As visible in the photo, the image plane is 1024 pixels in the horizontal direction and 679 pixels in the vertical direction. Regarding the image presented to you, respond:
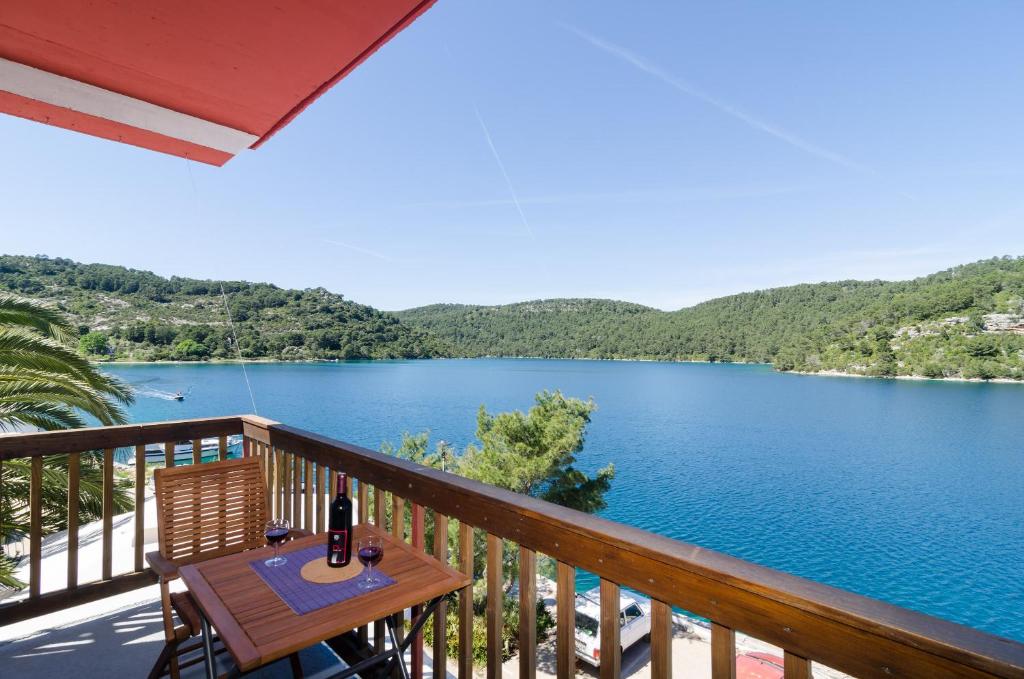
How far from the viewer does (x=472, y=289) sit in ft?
220

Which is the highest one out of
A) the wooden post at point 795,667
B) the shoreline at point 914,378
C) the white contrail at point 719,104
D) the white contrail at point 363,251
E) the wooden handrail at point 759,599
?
the white contrail at point 719,104

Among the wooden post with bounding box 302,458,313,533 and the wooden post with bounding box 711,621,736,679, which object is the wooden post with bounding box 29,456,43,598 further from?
the wooden post with bounding box 711,621,736,679

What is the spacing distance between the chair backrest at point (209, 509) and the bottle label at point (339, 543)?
0.89 metres

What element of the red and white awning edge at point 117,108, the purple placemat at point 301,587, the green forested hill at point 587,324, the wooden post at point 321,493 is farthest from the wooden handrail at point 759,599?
the green forested hill at point 587,324

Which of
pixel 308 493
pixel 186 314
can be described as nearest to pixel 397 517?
pixel 308 493

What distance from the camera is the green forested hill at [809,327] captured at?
44375mm

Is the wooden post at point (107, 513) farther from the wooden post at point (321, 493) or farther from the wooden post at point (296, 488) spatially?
the wooden post at point (321, 493)

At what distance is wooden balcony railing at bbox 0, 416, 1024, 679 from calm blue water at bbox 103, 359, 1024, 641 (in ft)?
69.6

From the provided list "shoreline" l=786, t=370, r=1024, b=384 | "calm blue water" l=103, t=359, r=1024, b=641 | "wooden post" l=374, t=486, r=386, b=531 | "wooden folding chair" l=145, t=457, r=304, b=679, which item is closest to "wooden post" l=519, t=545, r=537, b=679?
"wooden post" l=374, t=486, r=386, b=531

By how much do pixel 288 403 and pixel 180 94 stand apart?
140 feet

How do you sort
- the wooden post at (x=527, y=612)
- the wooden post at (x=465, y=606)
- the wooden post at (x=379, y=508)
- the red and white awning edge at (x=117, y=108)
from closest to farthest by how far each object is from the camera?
the wooden post at (x=527, y=612)
the wooden post at (x=465, y=606)
the red and white awning edge at (x=117, y=108)
the wooden post at (x=379, y=508)

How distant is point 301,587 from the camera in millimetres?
1440

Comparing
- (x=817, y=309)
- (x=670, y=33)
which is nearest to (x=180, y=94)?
(x=670, y=33)

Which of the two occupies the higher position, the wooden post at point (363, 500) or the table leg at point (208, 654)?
the wooden post at point (363, 500)
